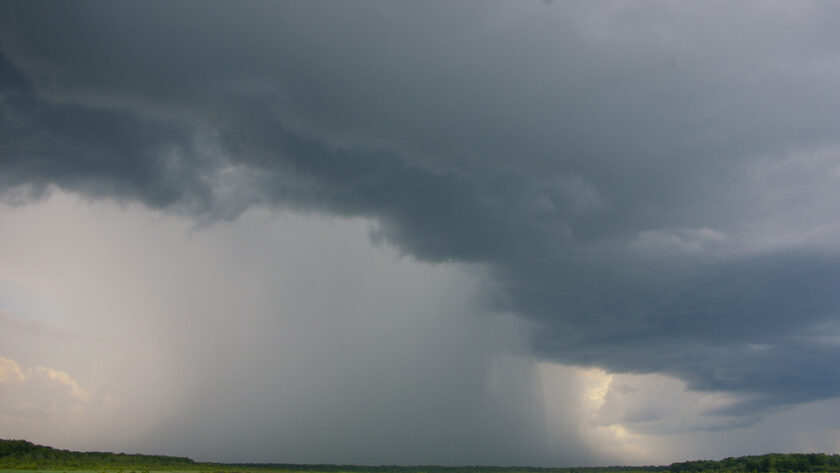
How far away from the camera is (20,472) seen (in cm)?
17550

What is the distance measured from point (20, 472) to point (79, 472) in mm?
17713

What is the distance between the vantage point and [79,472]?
189250 millimetres

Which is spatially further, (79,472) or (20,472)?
(79,472)
